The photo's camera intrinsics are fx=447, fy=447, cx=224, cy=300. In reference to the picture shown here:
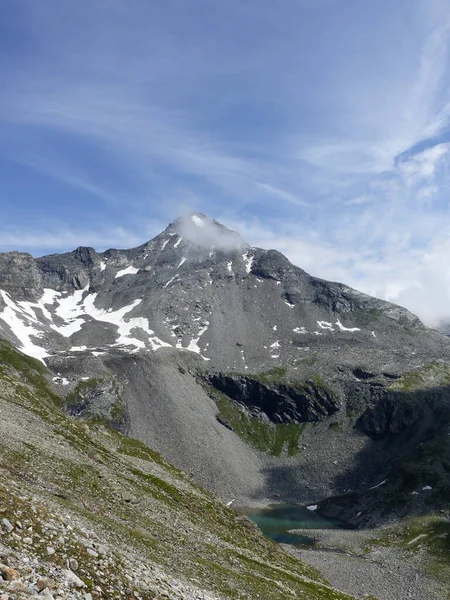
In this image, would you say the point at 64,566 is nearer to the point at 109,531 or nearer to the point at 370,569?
the point at 109,531

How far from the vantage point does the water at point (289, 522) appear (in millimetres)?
122494

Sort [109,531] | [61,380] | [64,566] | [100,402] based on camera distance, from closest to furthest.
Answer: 1. [64,566]
2. [109,531]
3. [100,402]
4. [61,380]

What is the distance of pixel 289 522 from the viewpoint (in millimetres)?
139125

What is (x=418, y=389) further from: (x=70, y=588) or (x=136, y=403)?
(x=70, y=588)

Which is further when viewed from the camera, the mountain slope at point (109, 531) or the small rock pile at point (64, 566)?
the mountain slope at point (109, 531)

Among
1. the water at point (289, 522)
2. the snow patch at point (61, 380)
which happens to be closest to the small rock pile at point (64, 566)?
the water at point (289, 522)

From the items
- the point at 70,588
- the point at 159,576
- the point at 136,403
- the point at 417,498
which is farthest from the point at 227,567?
the point at 136,403

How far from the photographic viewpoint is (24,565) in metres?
15.3

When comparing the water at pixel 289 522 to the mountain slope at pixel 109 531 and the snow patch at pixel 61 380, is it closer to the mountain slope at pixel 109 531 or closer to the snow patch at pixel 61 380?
the mountain slope at pixel 109 531

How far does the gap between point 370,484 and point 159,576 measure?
155 m

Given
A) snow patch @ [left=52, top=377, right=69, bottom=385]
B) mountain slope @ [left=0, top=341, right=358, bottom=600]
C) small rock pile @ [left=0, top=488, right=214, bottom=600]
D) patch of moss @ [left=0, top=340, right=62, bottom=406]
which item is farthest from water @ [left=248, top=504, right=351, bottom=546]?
small rock pile @ [left=0, top=488, right=214, bottom=600]

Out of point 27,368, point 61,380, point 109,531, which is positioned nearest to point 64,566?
point 109,531

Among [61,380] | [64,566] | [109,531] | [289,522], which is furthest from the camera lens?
[61,380]

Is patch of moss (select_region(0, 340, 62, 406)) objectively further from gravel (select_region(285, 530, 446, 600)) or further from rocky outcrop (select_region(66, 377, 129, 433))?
gravel (select_region(285, 530, 446, 600))
